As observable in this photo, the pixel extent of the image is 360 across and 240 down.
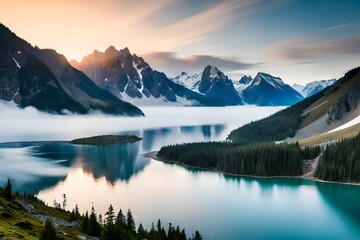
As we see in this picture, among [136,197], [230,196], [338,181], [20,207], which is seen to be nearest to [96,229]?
[20,207]

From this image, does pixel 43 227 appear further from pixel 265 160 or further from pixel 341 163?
pixel 265 160

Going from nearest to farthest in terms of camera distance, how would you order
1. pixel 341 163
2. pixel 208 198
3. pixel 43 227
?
pixel 43 227
pixel 208 198
pixel 341 163

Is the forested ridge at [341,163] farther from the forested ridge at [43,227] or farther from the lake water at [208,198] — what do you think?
the forested ridge at [43,227]

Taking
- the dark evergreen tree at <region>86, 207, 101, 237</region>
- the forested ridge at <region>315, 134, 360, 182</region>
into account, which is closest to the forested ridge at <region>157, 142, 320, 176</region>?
the forested ridge at <region>315, 134, 360, 182</region>

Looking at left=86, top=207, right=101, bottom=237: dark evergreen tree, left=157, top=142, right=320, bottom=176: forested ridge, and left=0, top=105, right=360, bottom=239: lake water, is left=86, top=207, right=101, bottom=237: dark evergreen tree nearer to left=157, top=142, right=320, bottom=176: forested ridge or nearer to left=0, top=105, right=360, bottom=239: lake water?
left=0, top=105, right=360, bottom=239: lake water

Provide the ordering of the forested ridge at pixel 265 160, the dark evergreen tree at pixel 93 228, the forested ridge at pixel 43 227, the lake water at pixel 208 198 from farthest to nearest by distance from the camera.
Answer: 1. the forested ridge at pixel 265 160
2. the lake water at pixel 208 198
3. the dark evergreen tree at pixel 93 228
4. the forested ridge at pixel 43 227

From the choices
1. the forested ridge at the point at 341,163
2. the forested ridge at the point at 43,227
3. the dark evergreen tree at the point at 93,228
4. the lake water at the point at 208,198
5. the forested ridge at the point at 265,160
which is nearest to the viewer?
the forested ridge at the point at 43,227

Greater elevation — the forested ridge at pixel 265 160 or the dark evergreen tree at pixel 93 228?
the forested ridge at pixel 265 160

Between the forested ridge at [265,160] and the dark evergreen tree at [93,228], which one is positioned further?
the forested ridge at [265,160]

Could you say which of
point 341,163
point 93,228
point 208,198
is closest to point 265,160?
point 341,163

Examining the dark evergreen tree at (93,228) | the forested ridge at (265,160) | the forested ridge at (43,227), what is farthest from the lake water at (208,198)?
the dark evergreen tree at (93,228)
